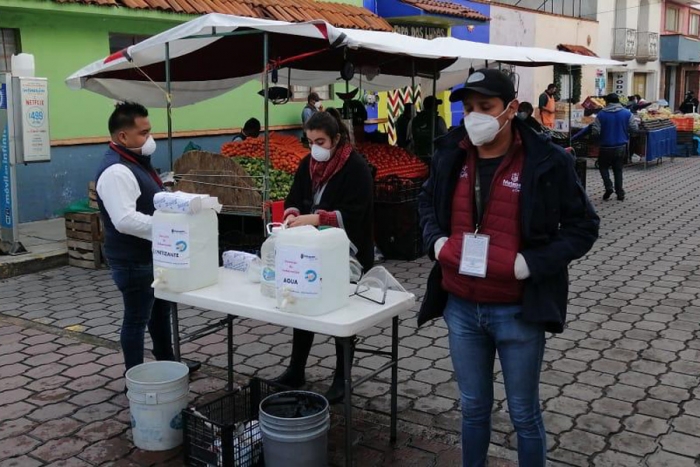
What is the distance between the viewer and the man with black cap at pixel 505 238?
9.07 feet

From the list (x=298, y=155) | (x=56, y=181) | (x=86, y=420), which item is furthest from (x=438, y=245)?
(x=56, y=181)

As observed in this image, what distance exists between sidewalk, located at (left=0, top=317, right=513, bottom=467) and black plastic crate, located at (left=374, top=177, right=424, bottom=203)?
3781 mm

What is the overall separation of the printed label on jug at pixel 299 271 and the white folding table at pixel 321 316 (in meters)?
0.13

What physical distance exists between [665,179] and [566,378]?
12.2 m

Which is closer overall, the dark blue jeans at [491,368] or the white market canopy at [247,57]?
the dark blue jeans at [491,368]

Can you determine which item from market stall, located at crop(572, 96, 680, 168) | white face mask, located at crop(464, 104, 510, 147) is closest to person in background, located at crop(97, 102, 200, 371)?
white face mask, located at crop(464, 104, 510, 147)

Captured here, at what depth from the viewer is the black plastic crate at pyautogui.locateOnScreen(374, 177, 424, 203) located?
8.23m

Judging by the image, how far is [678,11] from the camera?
123ft

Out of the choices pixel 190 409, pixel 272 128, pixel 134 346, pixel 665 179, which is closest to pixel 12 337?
pixel 134 346

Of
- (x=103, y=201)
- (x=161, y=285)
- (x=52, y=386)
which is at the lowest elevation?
(x=52, y=386)

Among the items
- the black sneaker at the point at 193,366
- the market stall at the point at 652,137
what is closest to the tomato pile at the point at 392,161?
the black sneaker at the point at 193,366

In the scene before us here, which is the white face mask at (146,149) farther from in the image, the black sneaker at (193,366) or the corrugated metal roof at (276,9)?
the corrugated metal roof at (276,9)

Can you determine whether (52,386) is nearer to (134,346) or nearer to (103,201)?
(134,346)

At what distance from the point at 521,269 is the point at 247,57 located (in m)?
5.21
